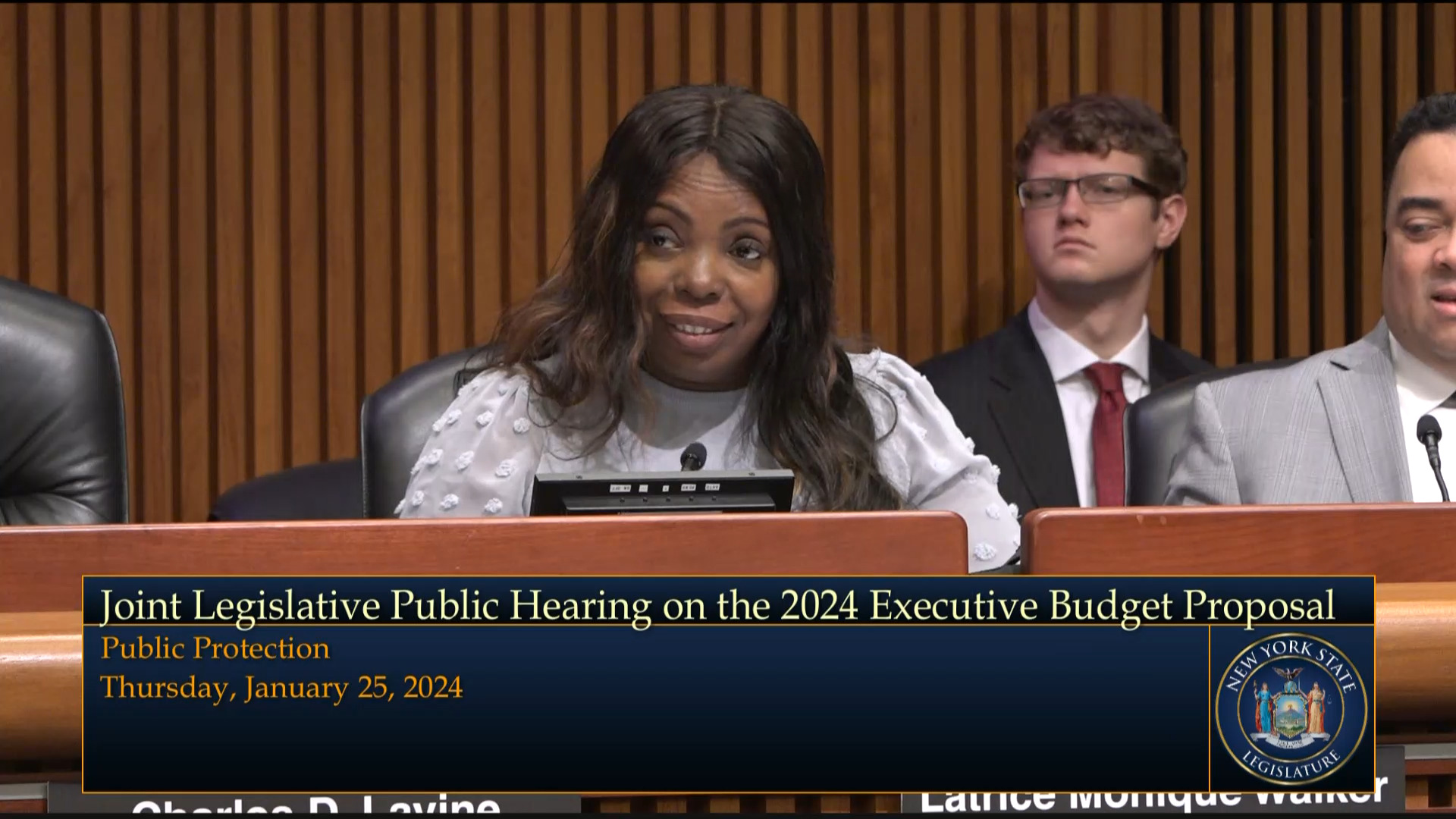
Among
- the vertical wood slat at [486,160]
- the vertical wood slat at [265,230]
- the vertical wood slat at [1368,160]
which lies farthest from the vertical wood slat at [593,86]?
the vertical wood slat at [1368,160]

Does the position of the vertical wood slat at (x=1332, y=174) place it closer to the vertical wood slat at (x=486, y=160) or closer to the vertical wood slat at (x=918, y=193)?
the vertical wood slat at (x=918, y=193)

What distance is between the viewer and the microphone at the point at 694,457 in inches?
71.6

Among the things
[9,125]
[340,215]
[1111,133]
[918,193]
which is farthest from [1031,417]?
[9,125]

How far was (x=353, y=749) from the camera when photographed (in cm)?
102

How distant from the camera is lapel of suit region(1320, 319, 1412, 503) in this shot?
218 centimetres

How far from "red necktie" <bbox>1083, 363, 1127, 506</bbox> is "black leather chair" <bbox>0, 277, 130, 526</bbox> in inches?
66.6

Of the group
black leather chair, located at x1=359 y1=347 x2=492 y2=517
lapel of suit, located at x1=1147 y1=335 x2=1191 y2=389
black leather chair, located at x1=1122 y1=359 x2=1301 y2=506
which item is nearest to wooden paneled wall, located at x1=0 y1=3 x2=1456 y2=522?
lapel of suit, located at x1=1147 y1=335 x2=1191 y2=389

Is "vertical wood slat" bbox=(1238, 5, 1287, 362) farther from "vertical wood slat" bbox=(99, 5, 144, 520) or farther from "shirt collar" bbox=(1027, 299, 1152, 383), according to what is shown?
"vertical wood slat" bbox=(99, 5, 144, 520)

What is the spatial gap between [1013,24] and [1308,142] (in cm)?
73

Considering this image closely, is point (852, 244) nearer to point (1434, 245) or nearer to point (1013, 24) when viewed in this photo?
point (1013, 24)

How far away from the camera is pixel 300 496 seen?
8.78 ft

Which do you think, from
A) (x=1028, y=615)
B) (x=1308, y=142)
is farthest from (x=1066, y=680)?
(x=1308, y=142)

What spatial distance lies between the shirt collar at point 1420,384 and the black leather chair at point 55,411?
1.67 metres

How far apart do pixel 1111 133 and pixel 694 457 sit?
1.59 metres
